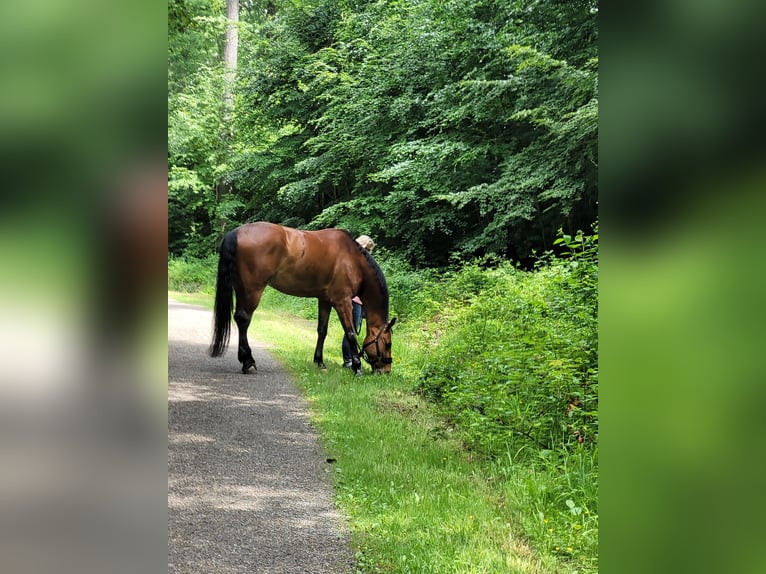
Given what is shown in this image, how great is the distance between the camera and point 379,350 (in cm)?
830

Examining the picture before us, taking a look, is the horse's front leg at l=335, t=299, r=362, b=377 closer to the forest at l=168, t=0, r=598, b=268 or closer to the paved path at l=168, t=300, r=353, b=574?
the paved path at l=168, t=300, r=353, b=574

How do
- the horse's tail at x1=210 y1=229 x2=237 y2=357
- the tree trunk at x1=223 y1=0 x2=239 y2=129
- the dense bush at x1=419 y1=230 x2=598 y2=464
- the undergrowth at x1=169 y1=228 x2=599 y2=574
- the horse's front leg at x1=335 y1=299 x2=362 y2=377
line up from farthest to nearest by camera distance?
the tree trunk at x1=223 y1=0 x2=239 y2=129 < the horse's front leg at x1=335 y1=299 x2=362 y2=377 < the horse's tail at x1=210 y1=229 x2=237 y2=357 < the dense bush at x1=419 y1=230 x2=598 y2=464 < the undergrowth at x1=169 y1=228 x2=599 y2=574

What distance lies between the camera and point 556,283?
6.57 metres

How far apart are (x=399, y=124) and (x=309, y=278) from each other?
8.52m

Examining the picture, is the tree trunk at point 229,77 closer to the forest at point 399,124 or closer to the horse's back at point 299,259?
the forest at point 399,124

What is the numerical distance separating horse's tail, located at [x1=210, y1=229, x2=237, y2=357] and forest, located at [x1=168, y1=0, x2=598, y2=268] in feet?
9.14

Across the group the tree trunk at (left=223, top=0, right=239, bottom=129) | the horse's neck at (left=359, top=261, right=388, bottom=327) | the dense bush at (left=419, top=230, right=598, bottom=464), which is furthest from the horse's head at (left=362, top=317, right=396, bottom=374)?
the tree trunk at (left=223, top=0, right=239, bottom=129)

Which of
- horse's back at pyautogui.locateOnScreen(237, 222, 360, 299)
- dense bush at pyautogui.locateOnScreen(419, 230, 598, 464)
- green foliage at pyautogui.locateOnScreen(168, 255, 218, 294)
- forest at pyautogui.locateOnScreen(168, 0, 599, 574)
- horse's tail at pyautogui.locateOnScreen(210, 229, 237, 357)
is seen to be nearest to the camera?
forest at pyautogui.locateOnScreen(168, 0, 599, 574)

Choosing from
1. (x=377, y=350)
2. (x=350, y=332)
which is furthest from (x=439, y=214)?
(x=377, y=350)

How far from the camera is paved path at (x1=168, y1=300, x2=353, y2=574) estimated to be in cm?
332

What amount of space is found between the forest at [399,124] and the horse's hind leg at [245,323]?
345 centimetres

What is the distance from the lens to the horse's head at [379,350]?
8.25m
